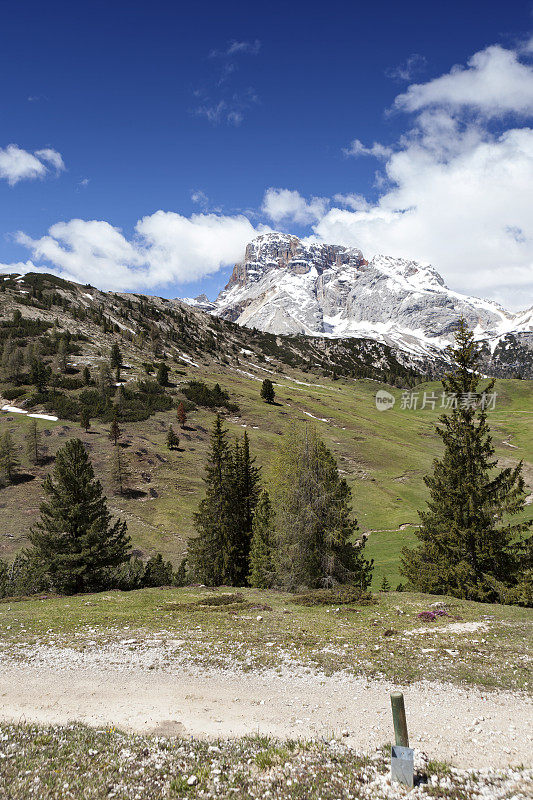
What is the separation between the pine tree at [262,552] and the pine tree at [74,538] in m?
11.9

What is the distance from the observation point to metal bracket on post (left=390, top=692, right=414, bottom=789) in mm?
7676

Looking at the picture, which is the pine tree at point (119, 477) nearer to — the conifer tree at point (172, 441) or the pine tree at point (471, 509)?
the conifer tree at point (172, 441)

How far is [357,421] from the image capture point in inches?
5157

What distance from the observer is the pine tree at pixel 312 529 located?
1163 inches

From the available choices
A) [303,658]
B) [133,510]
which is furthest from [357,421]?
[303,658]

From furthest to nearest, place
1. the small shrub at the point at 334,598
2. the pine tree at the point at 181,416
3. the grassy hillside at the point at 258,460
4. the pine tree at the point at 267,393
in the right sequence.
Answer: the pine tree at the point at 267,393
the pine tree at the point at 181,416
the grassy hillside at the point at 258,460
the small shrub at the point at 334,598

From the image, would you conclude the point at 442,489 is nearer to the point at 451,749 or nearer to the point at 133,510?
the point at 451,749

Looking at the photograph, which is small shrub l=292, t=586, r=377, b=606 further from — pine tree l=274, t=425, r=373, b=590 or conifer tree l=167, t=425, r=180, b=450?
conifer tree l=167, t=425, r=180, b=450

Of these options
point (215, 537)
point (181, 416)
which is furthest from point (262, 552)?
point (181, 416)

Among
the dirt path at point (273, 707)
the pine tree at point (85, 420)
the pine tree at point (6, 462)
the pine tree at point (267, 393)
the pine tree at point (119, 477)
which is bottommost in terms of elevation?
the dirt path at point (273, 707)

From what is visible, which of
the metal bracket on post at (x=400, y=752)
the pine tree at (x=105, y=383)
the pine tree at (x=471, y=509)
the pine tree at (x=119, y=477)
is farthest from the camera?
the pine tree at (x=105, y=383)

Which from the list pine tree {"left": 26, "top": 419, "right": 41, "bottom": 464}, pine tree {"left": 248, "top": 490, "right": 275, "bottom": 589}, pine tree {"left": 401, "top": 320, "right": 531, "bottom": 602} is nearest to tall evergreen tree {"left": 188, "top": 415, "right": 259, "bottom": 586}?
pine tree {"left": 248, "top": 490, "right": 275, "bottom": 589}

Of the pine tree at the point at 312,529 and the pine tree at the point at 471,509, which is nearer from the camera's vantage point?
the pine tree at the point at 471,509

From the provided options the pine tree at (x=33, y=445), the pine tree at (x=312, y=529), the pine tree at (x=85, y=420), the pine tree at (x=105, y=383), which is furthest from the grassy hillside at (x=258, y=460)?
the pine tree at (x=105, y=383)
